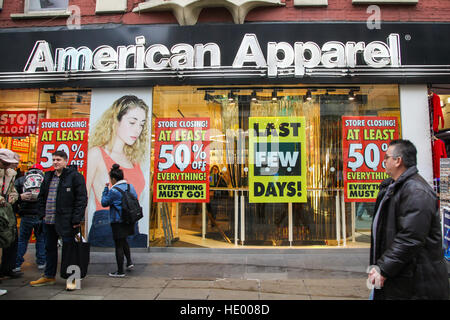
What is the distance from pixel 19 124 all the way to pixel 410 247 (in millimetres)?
9804

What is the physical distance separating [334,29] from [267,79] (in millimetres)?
1891

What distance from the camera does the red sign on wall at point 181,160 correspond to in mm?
7141

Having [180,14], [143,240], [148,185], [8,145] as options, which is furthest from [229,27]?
[8,145]

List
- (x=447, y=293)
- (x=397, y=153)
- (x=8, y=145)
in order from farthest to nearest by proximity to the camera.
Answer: (x=8, y=145) → (x=397, y=153) → (x=447, y=293)

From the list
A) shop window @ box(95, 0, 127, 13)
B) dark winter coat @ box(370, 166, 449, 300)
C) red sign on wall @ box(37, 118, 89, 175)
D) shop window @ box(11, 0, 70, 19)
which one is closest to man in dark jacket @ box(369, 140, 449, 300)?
dark winter coat @ box(370, 166, 449, 300)

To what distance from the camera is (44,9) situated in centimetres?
798

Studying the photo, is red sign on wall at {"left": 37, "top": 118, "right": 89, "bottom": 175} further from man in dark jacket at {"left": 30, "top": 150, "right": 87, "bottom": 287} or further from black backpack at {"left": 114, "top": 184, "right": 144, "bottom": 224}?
black backpack at {"left": 114, "top": 184, "right": 144, "bottom": 224}

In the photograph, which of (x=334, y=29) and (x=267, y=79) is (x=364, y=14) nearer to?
(x=334, y=29)

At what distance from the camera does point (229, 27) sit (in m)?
7.11

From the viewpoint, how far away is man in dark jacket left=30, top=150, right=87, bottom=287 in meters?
4.66

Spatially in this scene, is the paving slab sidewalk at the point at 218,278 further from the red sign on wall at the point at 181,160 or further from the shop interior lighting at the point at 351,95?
the shop interior lighting at the point at 351,95

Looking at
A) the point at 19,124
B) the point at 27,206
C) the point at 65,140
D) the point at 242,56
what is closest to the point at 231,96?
the point at 242,56
